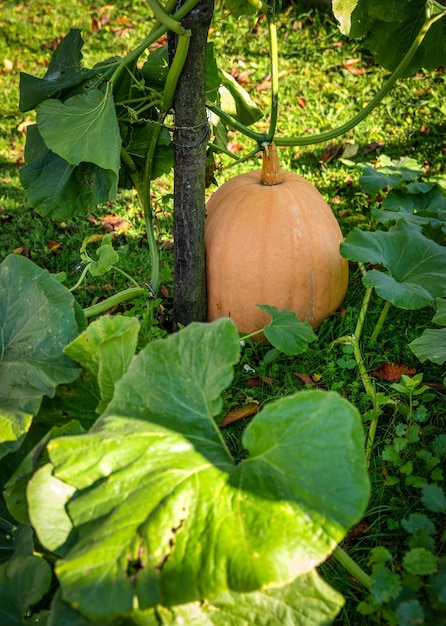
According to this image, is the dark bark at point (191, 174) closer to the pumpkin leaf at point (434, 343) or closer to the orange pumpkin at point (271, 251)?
the orange pumpkin at point (271, 251)

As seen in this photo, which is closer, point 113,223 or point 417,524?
point 417,524

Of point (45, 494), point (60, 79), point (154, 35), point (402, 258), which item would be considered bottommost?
point (45, 494)

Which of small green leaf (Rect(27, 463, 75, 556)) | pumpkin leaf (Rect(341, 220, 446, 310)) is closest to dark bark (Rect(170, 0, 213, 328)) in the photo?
pumpkin leaf (Rect(341, 220, 446, 310))

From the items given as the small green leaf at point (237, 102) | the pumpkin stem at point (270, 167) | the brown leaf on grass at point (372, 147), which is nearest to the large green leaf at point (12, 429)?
the pumpkin stem at point (270, 167)

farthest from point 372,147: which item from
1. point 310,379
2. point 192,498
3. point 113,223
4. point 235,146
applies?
point 192,498

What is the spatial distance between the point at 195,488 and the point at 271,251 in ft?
3.83

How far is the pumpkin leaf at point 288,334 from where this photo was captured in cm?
190

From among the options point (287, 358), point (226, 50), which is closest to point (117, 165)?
point (287, 358)

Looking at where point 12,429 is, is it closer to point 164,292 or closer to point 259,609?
point 259,609

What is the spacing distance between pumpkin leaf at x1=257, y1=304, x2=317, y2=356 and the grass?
0.49 ft

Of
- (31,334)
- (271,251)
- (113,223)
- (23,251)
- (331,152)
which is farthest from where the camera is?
(331,152)

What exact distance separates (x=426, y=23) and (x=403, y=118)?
67.0 inches

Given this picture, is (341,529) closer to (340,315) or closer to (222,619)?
(222,619)

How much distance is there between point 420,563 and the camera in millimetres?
1192
